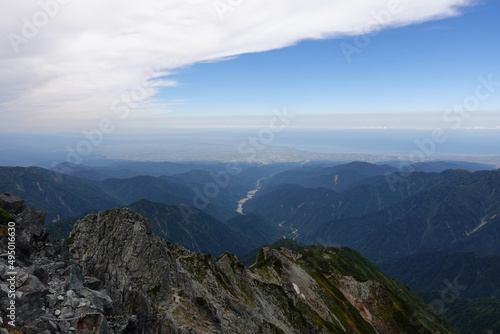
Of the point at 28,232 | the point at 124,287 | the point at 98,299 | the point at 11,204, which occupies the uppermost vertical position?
the point at 11,204

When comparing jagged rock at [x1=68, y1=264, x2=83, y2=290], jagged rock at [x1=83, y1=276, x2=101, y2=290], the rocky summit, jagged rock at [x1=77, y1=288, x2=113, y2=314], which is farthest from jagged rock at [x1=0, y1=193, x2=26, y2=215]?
jagged rock at [x1=77, y1=288, x2=113, y2=314]

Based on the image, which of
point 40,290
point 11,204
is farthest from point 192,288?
point 11,204

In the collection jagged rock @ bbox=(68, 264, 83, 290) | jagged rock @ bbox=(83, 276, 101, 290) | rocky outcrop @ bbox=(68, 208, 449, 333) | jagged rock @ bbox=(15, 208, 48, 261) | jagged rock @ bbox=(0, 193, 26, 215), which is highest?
jagged rock @ bbox=(0, 193, 26, 215)

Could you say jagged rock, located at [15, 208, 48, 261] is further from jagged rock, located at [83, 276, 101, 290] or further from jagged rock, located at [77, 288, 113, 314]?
jagged rock, located at [77, 288, 113, 314]

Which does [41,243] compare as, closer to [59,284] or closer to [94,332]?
[59,284]

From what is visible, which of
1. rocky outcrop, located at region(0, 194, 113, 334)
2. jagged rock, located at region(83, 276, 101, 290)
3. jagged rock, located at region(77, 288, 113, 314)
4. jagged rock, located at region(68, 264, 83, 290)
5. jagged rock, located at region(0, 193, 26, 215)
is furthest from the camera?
jagged rock, located at region(0, 193, 26, 215)

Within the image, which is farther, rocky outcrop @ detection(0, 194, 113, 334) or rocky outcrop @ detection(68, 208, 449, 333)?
rocky outcrop @ detection(68, 208, 449, 333)

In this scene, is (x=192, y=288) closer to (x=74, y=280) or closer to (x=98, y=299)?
(x=98, y=299)

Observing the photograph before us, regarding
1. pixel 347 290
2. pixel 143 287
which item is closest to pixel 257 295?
pixel 143 287
